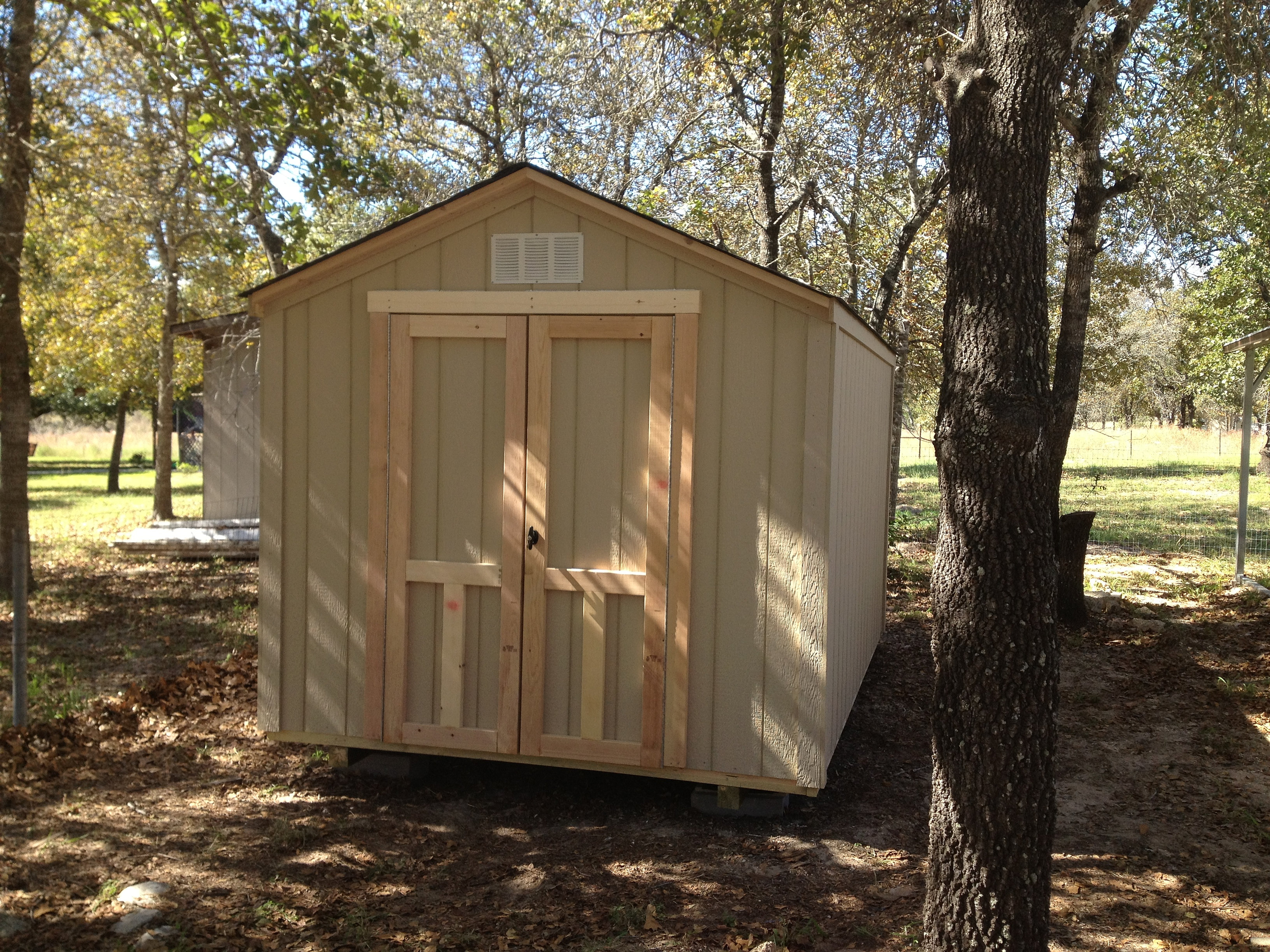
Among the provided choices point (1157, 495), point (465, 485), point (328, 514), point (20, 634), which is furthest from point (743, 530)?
point (1157, 495)

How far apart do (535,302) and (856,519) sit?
7.45ft

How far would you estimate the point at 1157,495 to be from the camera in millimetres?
20281

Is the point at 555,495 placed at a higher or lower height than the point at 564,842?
higher

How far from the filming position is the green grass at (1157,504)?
1362 centimetres

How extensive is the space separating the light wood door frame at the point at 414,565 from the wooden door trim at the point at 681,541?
716 mm

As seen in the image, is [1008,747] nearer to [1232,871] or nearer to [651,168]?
[1232,871]

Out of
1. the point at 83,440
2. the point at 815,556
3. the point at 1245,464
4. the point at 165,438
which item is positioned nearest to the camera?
the point at 815,556

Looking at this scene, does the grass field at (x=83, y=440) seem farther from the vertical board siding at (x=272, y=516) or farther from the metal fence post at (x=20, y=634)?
the vertical board siding at (x=272, y=516)

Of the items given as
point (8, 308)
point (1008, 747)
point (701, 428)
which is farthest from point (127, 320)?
point (1008, 747)

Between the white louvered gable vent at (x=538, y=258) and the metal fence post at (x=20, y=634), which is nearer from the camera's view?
the white louvered gable vent at (x=538, y=258)

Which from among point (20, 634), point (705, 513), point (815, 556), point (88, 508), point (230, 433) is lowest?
point (88, 508)

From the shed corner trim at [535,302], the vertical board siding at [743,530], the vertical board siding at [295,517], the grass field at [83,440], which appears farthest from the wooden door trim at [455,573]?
the grass field at [83,440]

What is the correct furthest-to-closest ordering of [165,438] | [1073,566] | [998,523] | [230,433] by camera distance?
[165,438]
[230,433]
[1073,566]
[998,523]

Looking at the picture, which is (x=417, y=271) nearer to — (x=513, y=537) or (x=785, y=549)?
(x=513, y=537)
